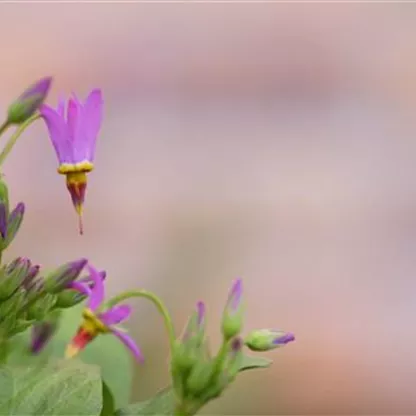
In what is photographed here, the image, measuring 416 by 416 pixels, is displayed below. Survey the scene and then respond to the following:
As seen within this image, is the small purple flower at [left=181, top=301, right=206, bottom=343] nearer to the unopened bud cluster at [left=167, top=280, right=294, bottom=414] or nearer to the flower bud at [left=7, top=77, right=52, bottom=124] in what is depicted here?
the unopened bud cluster at [left=167, top=280, right=294, bottom=414]

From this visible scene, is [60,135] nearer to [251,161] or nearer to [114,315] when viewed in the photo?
[114,315]

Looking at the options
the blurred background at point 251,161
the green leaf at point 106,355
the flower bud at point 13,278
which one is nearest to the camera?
the flower bud at point 13,278

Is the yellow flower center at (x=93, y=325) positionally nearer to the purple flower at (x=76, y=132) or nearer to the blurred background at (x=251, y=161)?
the purple flower at (x=76, y=132)

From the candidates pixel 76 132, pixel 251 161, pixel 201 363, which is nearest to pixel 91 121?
pixel 76 132

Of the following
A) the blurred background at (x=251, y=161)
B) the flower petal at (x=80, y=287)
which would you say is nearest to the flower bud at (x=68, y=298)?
the flower petal at (x=80, y=287)

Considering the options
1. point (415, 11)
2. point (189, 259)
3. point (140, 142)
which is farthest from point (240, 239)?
point (415, 11)

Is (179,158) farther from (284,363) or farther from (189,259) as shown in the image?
(284,363)
